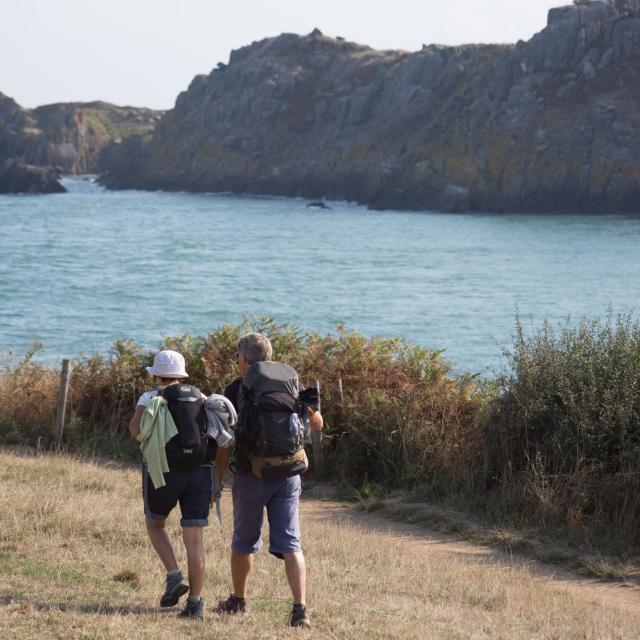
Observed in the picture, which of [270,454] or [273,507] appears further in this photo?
[273,507]

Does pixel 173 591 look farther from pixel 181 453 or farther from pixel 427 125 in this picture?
pixel 427 125

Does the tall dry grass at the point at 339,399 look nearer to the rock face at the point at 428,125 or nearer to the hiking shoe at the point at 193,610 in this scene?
the hiking shoe at the point at 193,610

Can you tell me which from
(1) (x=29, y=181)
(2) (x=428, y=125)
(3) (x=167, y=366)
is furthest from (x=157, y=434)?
(1) (x=29, y=181)

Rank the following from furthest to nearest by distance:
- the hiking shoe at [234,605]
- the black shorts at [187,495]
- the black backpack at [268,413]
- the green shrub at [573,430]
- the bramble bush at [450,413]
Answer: the bramble bush at [450,413]
the green shrub at [573,430]
the hiking shoe at [234,605]
the black shorts at [187,495]
the black backpack at [268,413]

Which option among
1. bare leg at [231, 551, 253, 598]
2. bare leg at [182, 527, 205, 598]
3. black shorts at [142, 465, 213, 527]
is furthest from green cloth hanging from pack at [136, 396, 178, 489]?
bare leg at [231, 551, 253, 598]

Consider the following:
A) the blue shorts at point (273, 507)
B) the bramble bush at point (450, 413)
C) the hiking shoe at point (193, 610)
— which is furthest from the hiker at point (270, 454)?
the bramble bush at point (450, 413)

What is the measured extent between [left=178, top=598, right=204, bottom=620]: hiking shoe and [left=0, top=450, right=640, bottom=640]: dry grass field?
78 millimetres

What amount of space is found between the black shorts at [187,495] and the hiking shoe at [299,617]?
804 mm

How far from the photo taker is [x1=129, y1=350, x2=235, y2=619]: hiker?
22.8 feet

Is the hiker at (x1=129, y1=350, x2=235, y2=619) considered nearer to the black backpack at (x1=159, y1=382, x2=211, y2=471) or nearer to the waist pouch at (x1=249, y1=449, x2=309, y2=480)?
the black backpack at (x1=159, y1=382, x2=211, y2=471)

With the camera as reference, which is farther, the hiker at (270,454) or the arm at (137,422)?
the arm at (137,422)

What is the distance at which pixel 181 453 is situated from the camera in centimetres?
696

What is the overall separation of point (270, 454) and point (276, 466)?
0.10m

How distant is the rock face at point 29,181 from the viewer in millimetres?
152250
